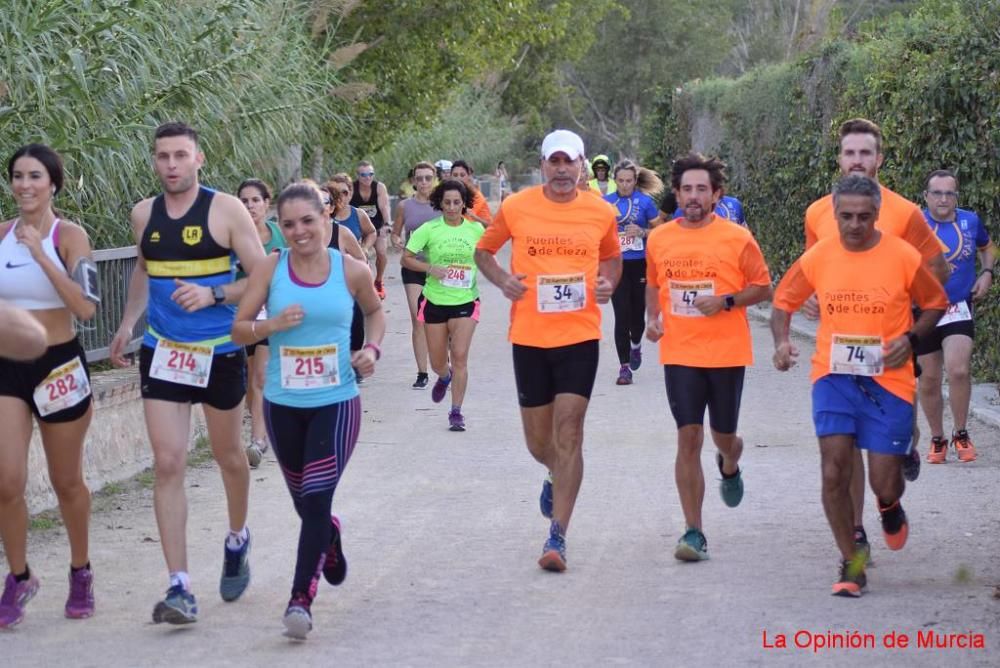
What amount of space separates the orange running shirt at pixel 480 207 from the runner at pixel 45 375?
7.27 meters

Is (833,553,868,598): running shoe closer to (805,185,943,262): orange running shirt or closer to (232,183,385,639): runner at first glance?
(805,185,943,262): orange running shirt

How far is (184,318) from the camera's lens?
700 centimetres

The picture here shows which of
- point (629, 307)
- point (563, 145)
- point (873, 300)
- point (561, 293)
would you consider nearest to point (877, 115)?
point (629, 307)

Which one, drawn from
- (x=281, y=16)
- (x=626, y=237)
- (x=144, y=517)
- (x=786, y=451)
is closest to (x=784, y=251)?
(x=626, y=237)

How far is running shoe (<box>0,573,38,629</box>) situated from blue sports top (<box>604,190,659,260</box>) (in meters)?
9.30

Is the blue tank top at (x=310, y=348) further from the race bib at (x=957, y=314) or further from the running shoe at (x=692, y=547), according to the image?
the race bib at (x=957, y=314)

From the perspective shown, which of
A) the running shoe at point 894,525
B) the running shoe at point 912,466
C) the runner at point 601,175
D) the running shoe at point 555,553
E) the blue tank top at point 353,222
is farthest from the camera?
the runner at point 601,175

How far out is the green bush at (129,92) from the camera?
1068 centimetres

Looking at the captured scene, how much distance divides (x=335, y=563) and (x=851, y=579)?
2.22 meters

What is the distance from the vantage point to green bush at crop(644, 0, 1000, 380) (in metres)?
12.7

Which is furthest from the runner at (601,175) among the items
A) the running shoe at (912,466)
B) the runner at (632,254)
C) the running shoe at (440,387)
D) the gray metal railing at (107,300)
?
the running shoe at (912,466)

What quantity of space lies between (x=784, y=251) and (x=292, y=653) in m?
16.0

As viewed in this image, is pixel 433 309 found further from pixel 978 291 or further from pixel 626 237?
pixel 978 291

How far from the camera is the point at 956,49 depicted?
1311cm
